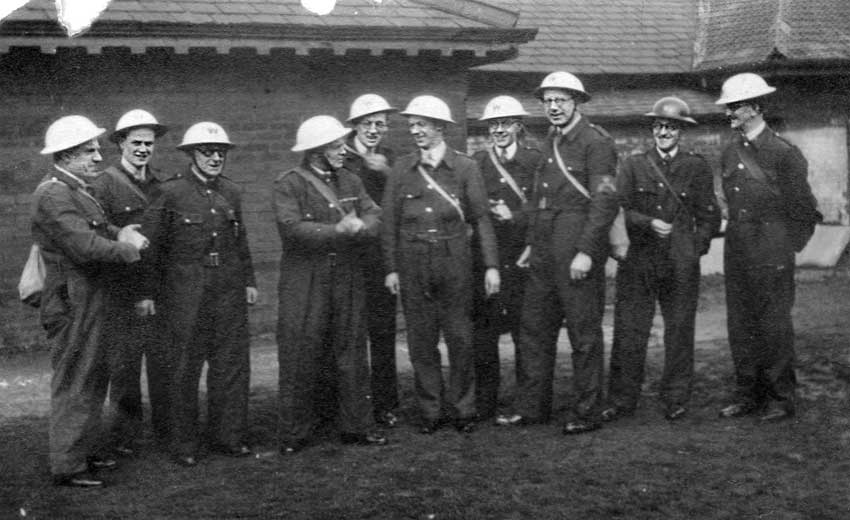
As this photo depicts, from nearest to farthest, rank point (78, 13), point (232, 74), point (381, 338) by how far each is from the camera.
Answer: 1. point (381, 338)
2. point (78, 13)
3. point (232, 74)

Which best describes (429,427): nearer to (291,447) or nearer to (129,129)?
(291,447)

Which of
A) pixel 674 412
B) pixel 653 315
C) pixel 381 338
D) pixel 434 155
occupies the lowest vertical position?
pixel 674 412

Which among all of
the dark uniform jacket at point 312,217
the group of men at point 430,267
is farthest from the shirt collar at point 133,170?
the dark uniform jacket at point 312,217

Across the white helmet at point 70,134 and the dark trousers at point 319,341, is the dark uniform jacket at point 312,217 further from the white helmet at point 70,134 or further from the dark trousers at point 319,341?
the white helmet at point 70,134

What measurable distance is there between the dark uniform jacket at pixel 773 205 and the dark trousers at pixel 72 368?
14.6 feet

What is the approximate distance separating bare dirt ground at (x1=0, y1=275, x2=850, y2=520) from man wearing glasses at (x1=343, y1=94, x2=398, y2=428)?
0.79 feet

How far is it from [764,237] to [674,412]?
54.9 inches

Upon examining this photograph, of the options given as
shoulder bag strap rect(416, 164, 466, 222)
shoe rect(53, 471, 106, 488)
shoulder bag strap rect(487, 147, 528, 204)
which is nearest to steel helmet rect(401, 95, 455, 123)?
shoulder bag strap rect(416, 164, 466, 222)

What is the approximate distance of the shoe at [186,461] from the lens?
650 centimetres

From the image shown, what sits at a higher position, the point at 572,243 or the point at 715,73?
the point at 715,73

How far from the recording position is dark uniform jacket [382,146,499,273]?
709 cm

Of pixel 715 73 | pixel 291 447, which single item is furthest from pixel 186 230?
pixel 715 73

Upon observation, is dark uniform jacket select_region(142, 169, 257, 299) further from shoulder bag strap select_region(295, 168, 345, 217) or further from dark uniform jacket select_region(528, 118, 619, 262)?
dark uniform jacket select_region(528, 118, 619, 262)

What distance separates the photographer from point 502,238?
25.0ft
